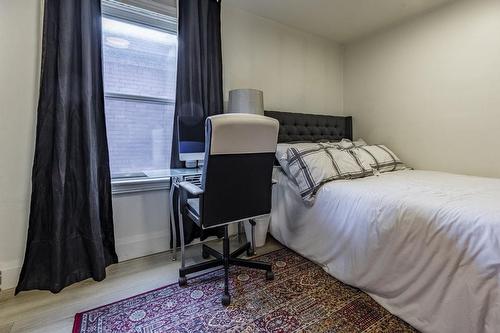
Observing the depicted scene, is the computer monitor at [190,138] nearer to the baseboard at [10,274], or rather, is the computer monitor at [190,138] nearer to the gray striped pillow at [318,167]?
the gray striped pillow at [318,167]

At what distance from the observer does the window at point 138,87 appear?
7.09 ft

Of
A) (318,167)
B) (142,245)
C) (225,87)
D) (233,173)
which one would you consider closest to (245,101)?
(225,87)

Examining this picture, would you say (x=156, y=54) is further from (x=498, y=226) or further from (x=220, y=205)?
(x=498, y=226)

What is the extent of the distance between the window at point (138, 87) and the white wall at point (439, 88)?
2485 millimetres

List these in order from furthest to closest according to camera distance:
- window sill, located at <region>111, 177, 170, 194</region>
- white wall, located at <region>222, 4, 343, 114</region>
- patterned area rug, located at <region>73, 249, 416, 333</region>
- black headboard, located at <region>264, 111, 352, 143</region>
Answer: black headboard, located at <region>264, 111, 352, 143</region> < white wall, located at <region>222, 4, 343, 114</region> < window sill, located at <region>111, 177, 170, 194</region> < patterned area rug, located at <region>73, 249, 416, 333</region>

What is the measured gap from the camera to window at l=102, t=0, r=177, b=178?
2.16 meters

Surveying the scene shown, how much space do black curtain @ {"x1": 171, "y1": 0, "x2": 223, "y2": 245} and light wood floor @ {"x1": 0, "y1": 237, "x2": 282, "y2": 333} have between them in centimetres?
47

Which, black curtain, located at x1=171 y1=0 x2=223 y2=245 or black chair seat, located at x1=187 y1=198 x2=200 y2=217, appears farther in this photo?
black curtain, located at x1=171 y1=0 x2=223 y2=245

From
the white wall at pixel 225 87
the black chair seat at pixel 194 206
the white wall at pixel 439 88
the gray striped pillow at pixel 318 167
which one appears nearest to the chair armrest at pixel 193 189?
the black chair seat at pixel 194 206

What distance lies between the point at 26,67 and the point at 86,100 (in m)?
0.41

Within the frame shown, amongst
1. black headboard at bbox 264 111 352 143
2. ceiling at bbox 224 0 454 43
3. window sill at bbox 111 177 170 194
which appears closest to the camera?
window sill at bbox 111 177 170 194

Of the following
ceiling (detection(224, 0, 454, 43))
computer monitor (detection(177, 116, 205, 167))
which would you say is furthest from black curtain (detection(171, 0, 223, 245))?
ceiling (detection(224, 0, 454, 43))

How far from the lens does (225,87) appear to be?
2658mm

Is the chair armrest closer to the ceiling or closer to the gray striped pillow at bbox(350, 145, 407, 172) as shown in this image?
the gray striped pillow at bbox(350, 145, 407, 172)
